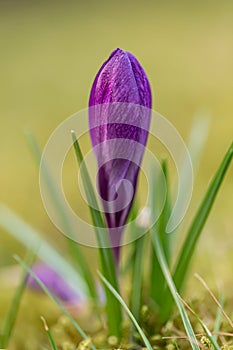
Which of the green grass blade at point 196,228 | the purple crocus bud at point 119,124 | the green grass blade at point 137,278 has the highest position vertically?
the purple crocus bud at point 119,124

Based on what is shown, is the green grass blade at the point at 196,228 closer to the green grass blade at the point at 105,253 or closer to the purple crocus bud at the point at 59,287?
the green grass blade at the point at 105,253

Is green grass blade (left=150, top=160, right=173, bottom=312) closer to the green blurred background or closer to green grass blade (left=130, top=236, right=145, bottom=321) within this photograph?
green grass blade (left=130, top=236, right=145, bottom=321)

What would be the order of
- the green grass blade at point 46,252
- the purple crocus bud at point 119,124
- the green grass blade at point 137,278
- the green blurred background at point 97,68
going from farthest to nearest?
the green blurred background at point 97,68 < the green grass blade at point 46,252 < the green grass blade at point 137,278 < the purple crocus bud at point 119,124

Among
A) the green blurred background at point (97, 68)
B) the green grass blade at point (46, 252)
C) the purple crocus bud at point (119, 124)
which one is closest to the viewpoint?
the purple crocus bud at point (119, 124)

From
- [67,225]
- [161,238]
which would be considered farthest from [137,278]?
[67,225]

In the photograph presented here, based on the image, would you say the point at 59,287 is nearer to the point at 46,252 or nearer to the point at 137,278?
the point at 46,252

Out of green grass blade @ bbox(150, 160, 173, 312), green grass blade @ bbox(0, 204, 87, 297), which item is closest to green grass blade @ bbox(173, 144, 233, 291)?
green grass blade @ bbox(150, 160, 173, 312)

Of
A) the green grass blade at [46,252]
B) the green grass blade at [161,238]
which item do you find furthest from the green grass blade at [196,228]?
the green grass blade at [46,252]
